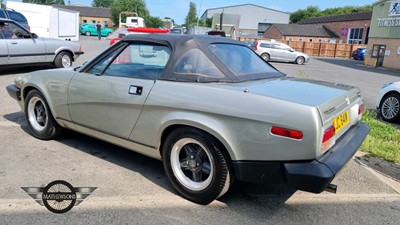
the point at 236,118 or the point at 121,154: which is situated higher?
the point at 236,118

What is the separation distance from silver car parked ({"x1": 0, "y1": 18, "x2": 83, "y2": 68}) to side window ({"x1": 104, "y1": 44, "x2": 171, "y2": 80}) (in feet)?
23.1

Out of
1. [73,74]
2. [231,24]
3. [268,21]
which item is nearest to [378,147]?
[73,74]

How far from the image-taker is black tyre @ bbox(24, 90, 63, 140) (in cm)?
416

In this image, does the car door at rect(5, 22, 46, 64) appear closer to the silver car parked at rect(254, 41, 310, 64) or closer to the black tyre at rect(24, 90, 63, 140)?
the black tyre at rect(24, 90, 63, 140)

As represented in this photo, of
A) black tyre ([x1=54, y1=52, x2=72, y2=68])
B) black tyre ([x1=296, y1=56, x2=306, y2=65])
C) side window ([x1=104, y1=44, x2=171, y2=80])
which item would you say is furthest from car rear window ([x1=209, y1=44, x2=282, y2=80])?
black tyre ([x1=296, y1=56, x2=306, y2=65])

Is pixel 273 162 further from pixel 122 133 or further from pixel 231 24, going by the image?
pixel 231 24

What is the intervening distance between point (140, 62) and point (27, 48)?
7503mm

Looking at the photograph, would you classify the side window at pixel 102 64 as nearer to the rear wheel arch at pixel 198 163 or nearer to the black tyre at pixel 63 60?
the rear wheel arch at pixel 198 163

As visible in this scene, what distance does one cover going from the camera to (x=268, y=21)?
3302 inches

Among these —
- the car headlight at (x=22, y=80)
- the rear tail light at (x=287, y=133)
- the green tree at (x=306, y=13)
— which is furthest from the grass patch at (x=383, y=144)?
the green tree at (x=306, y=13)

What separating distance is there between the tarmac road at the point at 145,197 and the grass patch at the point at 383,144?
0.60 m

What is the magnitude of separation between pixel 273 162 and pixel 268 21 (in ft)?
284

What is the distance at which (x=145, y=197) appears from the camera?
9.86 ft

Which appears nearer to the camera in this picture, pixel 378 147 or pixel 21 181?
pixel 21 181
